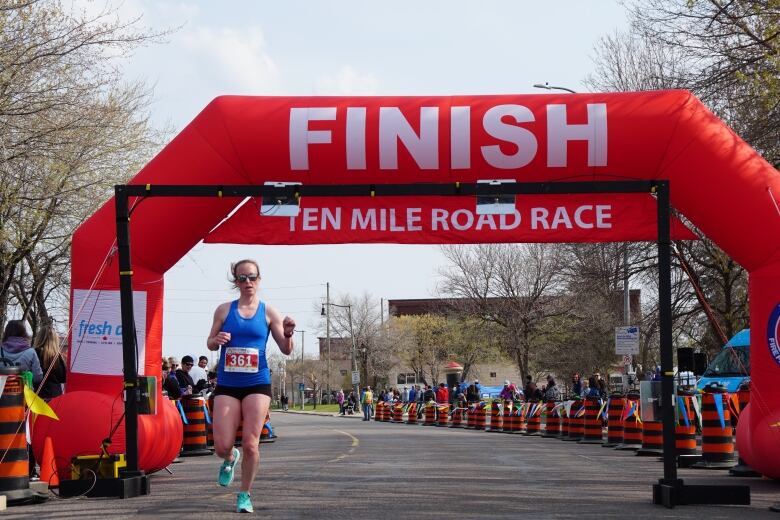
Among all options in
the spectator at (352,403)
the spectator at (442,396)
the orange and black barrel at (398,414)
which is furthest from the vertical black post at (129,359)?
the spectator at (352,403)

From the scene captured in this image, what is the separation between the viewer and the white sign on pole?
2747 cm

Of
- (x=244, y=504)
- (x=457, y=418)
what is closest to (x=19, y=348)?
(x=244, y=504)

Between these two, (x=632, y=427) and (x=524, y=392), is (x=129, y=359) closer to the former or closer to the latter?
(x=632, y=427)

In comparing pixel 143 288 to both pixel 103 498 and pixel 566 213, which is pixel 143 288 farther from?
pixel 566 213

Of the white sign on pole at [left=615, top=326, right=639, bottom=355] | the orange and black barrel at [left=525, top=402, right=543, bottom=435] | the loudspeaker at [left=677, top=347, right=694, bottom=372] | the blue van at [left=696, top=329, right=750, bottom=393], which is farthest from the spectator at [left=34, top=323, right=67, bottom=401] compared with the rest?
the orange and black barrel at [left=525, top=402, right=543, bottom=435]

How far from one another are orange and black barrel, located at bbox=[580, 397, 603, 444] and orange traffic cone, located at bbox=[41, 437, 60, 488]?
14206mm

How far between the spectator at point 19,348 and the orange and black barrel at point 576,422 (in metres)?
15.4

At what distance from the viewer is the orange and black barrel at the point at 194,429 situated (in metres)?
19.2

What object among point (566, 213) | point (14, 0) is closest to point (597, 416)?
point (566, 213)

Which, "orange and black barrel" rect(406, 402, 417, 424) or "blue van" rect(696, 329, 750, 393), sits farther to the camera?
"orange and black barrel" rect(406, 402, 417, 424)

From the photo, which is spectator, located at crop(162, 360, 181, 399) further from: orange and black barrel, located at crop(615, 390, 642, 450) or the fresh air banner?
orange and black barrel, located at crop(615, 390, 642, 450)

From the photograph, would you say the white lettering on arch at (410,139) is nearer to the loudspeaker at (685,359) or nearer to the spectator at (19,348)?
the spectator at (19,348)

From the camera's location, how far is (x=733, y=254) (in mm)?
12352

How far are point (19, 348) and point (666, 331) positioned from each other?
23.9 feet
